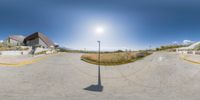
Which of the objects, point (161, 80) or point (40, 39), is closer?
point (161, 80)

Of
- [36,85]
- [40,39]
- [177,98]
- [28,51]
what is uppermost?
[40,39]

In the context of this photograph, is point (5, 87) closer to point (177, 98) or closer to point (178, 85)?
point (177, 98)

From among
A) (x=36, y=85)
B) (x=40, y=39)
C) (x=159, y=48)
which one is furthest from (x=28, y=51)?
(x=159, y=48)

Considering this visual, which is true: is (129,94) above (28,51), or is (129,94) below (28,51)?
below

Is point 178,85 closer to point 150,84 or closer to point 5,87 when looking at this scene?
point 150,84

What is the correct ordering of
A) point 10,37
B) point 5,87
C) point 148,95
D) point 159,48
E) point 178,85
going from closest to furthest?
1. point 5,87
2. point 148,95
3. point 178,85
4. point 10,37
5. point 159,48

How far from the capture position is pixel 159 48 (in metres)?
51.0

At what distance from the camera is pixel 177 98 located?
6574 millimetres

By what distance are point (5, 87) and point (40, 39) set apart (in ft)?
97.4

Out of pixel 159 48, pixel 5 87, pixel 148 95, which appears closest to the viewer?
pixel 5 87

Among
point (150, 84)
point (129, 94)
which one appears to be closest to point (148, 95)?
point (129, 94)

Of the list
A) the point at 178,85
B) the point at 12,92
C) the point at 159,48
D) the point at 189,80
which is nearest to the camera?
the point at 12,92

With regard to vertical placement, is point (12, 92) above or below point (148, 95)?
above

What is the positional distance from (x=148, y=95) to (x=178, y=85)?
2833 millimetres
